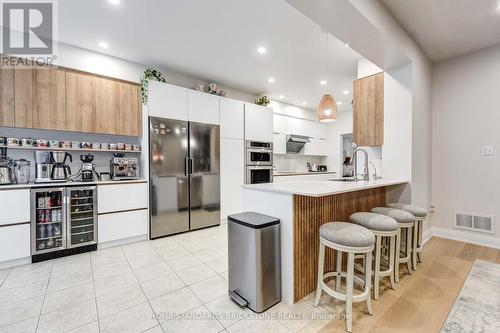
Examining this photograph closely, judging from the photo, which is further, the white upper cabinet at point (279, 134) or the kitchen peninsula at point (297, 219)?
the white upper cabinet at point (279, 134)

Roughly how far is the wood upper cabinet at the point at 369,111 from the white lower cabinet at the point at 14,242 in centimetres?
444

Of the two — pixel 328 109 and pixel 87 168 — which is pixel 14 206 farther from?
pixel 328 109

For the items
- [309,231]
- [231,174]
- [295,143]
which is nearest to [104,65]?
[231,174]

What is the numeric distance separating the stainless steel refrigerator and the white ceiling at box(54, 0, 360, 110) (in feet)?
3.36

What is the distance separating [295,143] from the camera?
6.14 metres

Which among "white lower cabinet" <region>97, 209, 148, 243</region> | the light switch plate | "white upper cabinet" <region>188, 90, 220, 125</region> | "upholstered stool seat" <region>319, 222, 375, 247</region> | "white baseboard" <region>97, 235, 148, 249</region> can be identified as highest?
"white upper cabinet" <region>188, 90, 220, 125</region>

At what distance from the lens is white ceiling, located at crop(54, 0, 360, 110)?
7.82 feet

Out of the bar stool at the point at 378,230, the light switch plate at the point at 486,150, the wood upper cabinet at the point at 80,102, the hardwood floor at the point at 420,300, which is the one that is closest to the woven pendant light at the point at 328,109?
the bar stool at the point at 378,230

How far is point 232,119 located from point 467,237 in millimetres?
4240

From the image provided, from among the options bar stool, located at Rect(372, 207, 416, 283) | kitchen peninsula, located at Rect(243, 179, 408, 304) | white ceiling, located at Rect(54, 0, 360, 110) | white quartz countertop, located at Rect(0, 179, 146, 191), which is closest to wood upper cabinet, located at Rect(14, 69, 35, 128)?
white ceiling, located at Rect(54, 0, 360, 110)

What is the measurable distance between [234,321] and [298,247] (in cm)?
74

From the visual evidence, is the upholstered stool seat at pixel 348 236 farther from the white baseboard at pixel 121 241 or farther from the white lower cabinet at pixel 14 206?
the white lower cabinet at pixel 14 206

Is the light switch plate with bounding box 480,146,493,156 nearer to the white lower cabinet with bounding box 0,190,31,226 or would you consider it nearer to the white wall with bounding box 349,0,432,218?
the white wall with bounding box 349,0,432,218

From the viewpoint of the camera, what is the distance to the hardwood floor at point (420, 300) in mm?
1605
